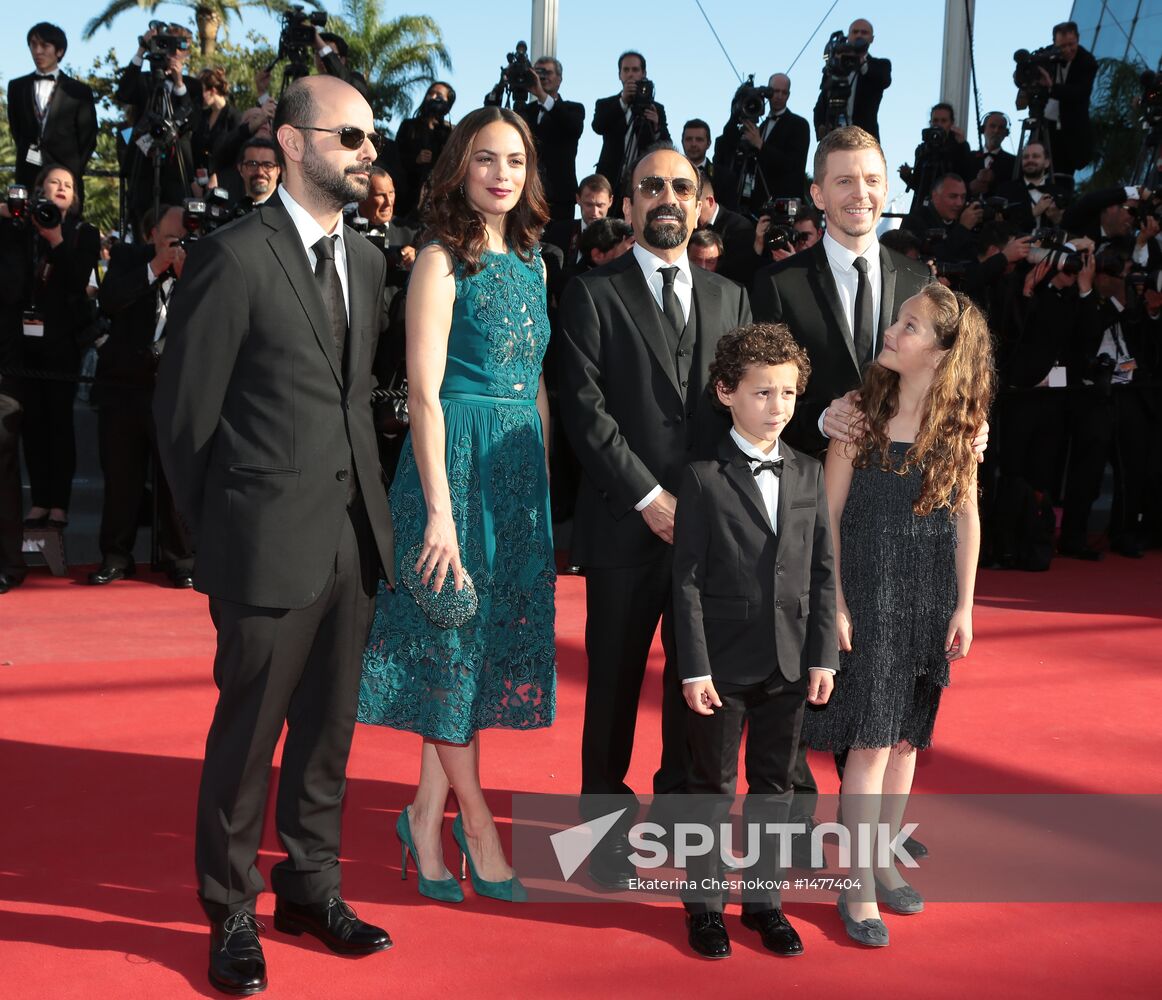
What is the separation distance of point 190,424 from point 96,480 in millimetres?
6428

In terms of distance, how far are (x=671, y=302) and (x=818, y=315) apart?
37cm

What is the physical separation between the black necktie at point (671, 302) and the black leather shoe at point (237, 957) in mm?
1653

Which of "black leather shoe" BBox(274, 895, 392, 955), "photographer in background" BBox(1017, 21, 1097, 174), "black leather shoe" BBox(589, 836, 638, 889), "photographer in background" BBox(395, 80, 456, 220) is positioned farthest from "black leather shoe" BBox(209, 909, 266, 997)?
"photographer in background" BBox(1017, 21, 1097, 174)

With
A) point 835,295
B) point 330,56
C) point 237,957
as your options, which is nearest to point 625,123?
point 330,56

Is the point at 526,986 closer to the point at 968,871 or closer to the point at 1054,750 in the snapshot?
the point at 968,871

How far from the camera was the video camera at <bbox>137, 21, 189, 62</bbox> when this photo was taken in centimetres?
856

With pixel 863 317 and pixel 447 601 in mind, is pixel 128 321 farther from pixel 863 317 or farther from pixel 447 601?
pixel 863 317

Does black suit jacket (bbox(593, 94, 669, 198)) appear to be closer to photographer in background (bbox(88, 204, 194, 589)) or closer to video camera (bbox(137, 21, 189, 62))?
video camera (bbox(137, 21, 189, 62))

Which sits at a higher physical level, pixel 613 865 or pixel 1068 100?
pixel 1068 100

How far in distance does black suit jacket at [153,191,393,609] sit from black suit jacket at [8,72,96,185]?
23.6 feet

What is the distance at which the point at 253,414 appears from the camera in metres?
2.62

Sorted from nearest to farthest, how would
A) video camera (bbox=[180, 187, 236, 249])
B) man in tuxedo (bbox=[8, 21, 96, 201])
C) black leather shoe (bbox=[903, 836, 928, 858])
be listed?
1. black leather shoe (bbox=[903, 836, 928, 858])
2. video camera (bbox=[180, 187, 236, 249])
3. man in tuxedo (bbox=[8, 21, 96, 201])

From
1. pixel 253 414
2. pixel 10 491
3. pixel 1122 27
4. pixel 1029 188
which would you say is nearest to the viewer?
pixel 253 414

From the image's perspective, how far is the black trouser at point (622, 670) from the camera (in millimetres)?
3281
